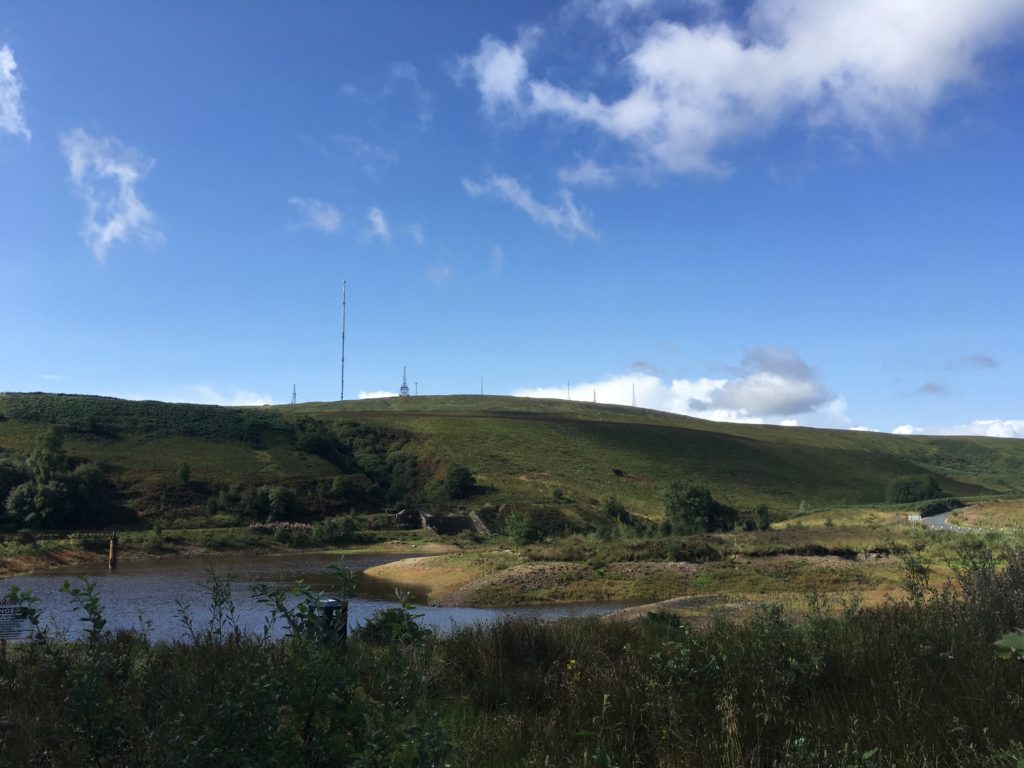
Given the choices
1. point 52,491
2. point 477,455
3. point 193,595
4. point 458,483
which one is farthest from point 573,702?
point 477,455

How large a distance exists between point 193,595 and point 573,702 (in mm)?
28709

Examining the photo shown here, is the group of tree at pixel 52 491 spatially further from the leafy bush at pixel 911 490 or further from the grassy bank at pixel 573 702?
the leafy bush at pixel 911 490

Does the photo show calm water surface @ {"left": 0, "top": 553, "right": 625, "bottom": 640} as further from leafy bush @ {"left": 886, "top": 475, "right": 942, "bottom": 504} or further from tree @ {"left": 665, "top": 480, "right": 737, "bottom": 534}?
leafy bush @ {"left": 886, "top": 475, "right": 942, "bottom": 504}

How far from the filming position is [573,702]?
5.55 meters

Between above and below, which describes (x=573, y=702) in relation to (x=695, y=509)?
above

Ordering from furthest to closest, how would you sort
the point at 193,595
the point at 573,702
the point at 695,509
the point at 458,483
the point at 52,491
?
the point at 458,483 → the point at 695,509 → the point at 52,491 → the point at 193,595 → the point at 573,702

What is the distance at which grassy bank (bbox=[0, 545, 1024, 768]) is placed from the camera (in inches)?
140

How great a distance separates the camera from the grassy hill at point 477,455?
2896 inches

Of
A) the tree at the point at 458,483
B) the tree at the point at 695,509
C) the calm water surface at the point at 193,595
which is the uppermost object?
the tree at the point at 458,483

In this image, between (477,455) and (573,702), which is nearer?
(573,702)

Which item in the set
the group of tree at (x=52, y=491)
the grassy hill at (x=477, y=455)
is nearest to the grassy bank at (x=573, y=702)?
the group of tree at (x=52, y=491)

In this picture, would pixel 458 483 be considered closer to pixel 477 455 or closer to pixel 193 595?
pixel 477 455

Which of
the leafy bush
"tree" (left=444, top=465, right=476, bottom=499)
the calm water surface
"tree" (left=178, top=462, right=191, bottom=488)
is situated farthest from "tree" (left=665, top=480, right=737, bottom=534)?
"tree" (left=178, top=462, right=191, bottom=488)

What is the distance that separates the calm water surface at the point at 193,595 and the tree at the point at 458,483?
90.0 ft
